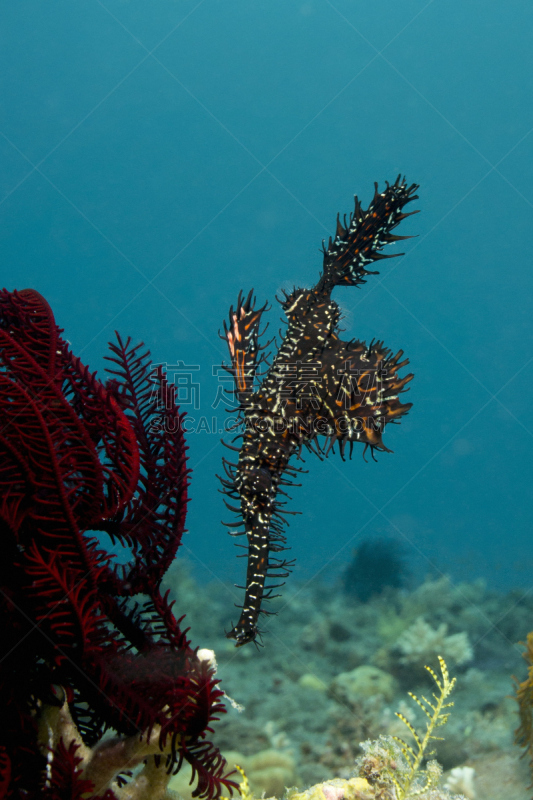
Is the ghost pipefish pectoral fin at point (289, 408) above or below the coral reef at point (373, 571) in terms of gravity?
below

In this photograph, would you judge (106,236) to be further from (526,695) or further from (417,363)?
(526,695)

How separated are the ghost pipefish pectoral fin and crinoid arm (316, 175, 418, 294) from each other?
62 cm

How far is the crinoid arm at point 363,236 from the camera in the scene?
5223mm

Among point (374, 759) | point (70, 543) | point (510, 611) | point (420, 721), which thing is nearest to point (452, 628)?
point (510, 611)

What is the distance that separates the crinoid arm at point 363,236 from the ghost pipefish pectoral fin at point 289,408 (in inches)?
24.2

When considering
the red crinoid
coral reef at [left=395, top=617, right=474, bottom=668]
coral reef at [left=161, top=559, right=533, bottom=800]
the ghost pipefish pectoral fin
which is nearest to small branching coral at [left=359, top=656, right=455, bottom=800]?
coral reef at [left=161, top=559, right=533, bottom=800]

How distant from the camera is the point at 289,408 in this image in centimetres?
450

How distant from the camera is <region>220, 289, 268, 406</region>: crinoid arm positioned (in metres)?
4.87

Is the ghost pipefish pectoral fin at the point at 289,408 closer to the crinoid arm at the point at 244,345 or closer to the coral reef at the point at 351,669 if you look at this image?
the crinoid arm at the point at 244,345

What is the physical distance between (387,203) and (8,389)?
448 centimetres

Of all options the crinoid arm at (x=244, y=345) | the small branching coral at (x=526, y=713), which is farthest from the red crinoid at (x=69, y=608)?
the small branching coral at (x=526, y=713)

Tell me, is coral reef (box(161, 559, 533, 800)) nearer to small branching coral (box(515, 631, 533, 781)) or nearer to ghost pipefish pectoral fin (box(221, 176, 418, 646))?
small branching coral (box(515, 631, 533, 781))

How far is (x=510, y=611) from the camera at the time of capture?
10680mm

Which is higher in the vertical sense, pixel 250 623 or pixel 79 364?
pixel 79 364
